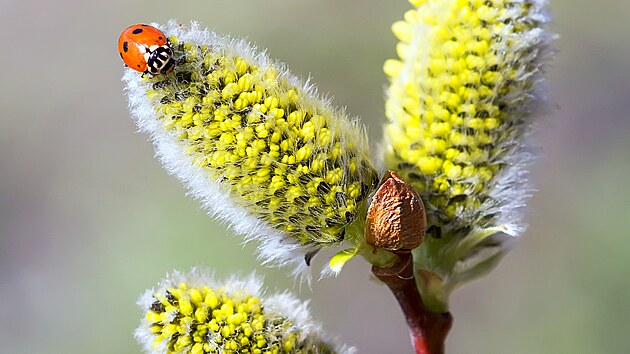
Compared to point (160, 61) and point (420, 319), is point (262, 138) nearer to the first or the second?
point (160, 61)

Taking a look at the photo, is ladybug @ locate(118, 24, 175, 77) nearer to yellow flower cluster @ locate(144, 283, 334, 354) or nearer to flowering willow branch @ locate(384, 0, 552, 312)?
yellow flower cluster @ locate(144, 283, 334, 354)

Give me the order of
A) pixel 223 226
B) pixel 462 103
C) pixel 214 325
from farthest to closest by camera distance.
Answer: pixel 223 226 → pixel 462 103 → pixel 214 325

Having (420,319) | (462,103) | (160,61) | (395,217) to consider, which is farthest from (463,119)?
(160,61)

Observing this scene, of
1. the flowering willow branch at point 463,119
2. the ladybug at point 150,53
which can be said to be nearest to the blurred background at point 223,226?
the flowering willow branch at point 463,119

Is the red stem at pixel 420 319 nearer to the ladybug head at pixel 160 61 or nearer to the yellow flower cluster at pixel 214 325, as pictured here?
the yellow flower cluster at pixel 214 325

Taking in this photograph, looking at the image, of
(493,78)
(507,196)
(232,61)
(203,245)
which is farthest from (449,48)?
(203,245)

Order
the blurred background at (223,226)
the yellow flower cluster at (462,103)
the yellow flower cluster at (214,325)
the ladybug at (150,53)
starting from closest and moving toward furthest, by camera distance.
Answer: the ladybug at (150,53)
the yellow flower cluster at (214,325)
the yellow flower cluster at (462,103)
the blurred background at (223,226)
